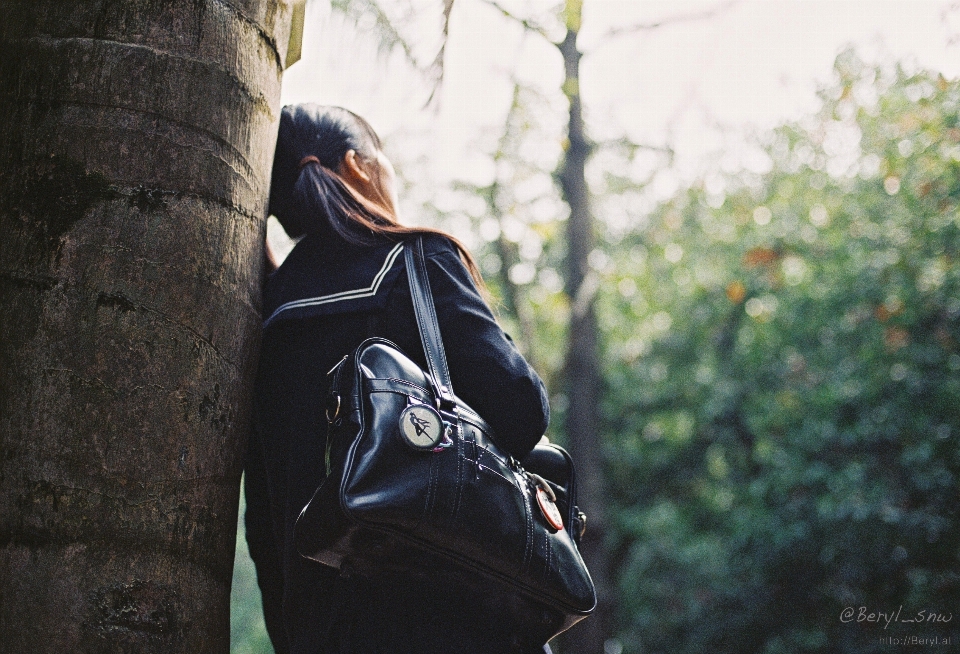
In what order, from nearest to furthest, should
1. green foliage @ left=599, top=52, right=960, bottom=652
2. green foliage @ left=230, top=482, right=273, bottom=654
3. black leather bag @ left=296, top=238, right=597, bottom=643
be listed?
black leather bag @ left=296, top=238, right=597, bottom=643 < green foliage @ left=599, top=52, right=960, bottom=652 < green foliage @ left=230, top=482, right=273, bottom=654

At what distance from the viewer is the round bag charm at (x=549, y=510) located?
151 centimetres

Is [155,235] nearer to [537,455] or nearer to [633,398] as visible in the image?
[537,455]

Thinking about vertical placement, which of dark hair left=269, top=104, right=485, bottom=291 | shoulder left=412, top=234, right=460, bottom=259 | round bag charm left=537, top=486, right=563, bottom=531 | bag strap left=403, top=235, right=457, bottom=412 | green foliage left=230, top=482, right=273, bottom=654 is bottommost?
green foliage left=230, top=482, right=273, bottom=654

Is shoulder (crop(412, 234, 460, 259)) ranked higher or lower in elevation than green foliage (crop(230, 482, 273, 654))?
higher

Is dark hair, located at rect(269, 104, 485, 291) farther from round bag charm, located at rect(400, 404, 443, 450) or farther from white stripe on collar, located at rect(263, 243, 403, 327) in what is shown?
round bag charm, located at rect(400, 404, 443, 450)

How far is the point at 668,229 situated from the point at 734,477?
184 inches

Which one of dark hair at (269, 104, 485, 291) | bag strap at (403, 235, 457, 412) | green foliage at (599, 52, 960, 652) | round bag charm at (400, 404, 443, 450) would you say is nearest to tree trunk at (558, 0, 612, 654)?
green foliage at (599, 52, 960, 652)

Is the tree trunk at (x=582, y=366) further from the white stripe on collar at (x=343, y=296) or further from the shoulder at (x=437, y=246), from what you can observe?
the white stripe on collar at (x=343, y=296)

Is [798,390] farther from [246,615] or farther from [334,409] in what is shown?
[246,615]

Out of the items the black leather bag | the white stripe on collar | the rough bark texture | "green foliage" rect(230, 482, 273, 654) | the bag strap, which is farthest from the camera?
"green foliage" rect(230, 482, 273, 654)

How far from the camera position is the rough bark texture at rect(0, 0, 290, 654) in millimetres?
1185

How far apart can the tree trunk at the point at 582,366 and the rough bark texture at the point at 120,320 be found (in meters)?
6.53

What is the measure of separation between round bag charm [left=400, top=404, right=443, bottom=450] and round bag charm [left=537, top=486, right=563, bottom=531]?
0.26 metres

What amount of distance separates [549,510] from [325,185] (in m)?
0.78
